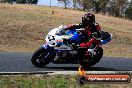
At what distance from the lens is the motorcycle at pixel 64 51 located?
11.7 metres

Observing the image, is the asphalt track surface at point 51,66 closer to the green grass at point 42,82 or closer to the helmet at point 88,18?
the helmet at point 88,18

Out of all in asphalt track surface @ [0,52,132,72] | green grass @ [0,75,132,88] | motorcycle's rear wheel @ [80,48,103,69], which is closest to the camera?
green grass @ [0,75,132,88]

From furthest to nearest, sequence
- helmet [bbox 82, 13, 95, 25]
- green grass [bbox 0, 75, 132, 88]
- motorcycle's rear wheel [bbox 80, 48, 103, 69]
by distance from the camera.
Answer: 1. motorcycle's rear wheel [bbox 80, 48, 103, 69]
2. helmet [bbox 82, 13, 95, 25]
3. green grass [bbox 0, 75, 132, 88]

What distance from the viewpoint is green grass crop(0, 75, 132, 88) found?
27.3ft

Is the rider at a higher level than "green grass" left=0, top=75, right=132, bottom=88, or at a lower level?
higher

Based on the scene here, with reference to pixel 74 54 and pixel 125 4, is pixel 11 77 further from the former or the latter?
pixel 125 4

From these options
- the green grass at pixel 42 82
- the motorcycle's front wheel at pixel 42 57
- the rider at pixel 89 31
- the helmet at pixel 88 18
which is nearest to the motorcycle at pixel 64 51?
the motorcycle's front wheel at pixel 42 57

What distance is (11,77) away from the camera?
29.3 feet

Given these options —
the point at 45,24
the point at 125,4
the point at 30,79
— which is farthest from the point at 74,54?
the point at 125,4

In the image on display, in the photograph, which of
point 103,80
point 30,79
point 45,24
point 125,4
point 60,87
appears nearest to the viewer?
point 103,80

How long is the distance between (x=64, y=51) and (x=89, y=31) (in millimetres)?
853

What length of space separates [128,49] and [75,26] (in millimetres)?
18345

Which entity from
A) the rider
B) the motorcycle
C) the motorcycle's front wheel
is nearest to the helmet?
the rider

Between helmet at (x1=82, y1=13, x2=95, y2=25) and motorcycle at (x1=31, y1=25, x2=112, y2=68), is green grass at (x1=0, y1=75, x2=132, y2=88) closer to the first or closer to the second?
motorcycle at (x1=31, y1=25, x2=112, y2=68)
